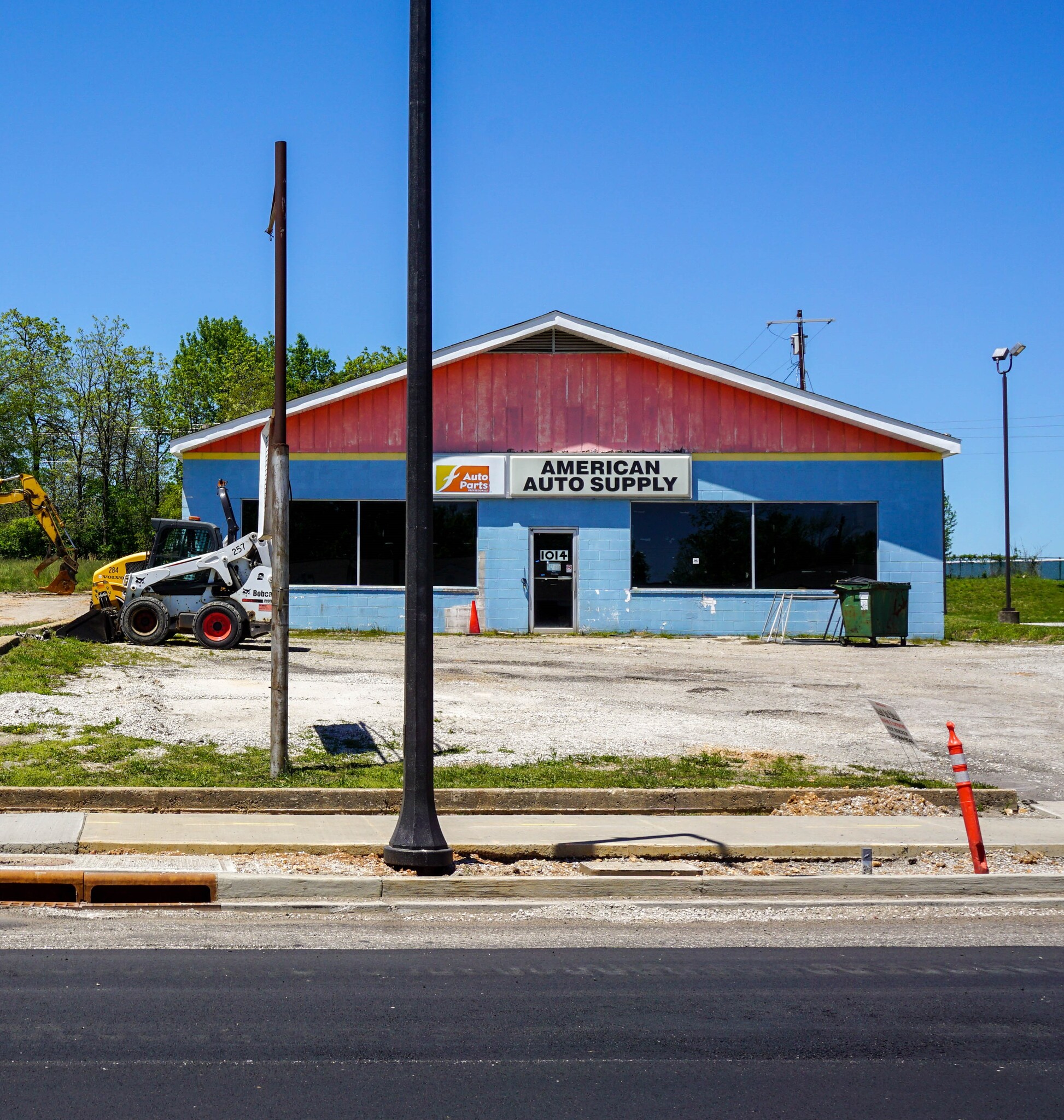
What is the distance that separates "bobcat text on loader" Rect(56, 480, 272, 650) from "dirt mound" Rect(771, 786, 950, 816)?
12396 mm

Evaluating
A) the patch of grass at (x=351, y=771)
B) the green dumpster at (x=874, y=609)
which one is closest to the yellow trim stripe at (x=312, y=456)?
the green dumpster at (x=874, y=609)

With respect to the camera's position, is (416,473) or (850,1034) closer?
(850,1034)

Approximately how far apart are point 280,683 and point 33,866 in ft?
10.8

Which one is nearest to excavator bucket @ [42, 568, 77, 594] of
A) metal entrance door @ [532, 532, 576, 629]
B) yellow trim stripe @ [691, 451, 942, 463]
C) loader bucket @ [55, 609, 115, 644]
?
loader bucket @ [55, 609, 115, 644]

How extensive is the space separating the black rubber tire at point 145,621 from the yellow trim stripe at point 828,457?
1330 cm

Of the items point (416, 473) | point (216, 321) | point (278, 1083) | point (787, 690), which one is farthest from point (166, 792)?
point (216, 321)

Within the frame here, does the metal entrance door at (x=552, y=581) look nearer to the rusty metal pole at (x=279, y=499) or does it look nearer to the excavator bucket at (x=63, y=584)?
the excavator bucket at (x=63, y=584)

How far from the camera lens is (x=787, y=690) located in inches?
715

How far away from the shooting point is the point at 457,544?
28.3 meters

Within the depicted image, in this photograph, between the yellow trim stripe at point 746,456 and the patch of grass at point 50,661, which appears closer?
the patch of grass at point 50,661

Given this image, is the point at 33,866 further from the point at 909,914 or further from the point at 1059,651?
the point at 1059,651

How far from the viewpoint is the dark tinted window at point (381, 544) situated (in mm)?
28109

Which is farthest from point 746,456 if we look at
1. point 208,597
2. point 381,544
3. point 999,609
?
point 999,609

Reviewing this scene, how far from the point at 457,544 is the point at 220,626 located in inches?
297
